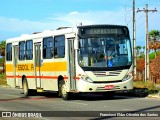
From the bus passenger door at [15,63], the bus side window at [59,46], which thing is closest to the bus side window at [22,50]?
the bus passenger door at [15,63]

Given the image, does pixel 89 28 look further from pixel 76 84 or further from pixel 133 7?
pixel 133 7

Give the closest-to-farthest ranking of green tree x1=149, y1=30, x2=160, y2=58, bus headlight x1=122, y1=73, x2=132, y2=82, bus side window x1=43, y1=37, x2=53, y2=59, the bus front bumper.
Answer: the bus front bumper < bus headlight x1=122, y1=73, x2=132, y2=82 < bus side window x1=43, y1=37, x2=53, y2=59 < green tree x1=149, y1=30, x2=160, y2=58

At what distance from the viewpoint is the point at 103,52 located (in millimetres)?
20562

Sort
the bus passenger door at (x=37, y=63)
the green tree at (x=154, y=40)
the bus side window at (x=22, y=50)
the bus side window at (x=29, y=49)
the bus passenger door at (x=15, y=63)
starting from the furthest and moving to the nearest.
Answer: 1. the green tree at (x=154, y=40)
2. the bus passenger door at (x=15, y=63)
3. the bus side window at (x=22, y=50)
4. the bus side window at (x=29, y=49)
5. the bus passenger door at (x=37, y=63)

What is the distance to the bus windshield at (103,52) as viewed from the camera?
2047 cm

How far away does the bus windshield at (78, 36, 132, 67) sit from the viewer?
20469 millimetres

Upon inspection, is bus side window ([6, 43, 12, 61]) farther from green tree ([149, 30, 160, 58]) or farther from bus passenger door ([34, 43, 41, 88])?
green tree ([149, 30, 160, 58])

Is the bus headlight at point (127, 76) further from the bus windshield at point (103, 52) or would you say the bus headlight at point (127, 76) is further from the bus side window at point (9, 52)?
the bus side window at point (9, 52)

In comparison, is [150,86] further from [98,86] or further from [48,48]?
[98,86]

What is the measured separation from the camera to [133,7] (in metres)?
51.0

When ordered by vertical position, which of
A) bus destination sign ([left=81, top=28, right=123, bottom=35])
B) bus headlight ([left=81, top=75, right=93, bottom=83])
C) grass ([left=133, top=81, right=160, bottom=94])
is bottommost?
grass ([left=133, top=81, right=160, bottom=94])

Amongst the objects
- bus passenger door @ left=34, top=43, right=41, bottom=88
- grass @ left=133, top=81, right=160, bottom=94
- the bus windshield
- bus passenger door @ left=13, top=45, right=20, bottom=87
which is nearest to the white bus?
the bus windshield

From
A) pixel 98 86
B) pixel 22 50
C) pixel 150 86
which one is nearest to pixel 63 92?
pixel 98 86

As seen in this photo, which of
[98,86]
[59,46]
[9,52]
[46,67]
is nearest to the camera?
[98,86]
